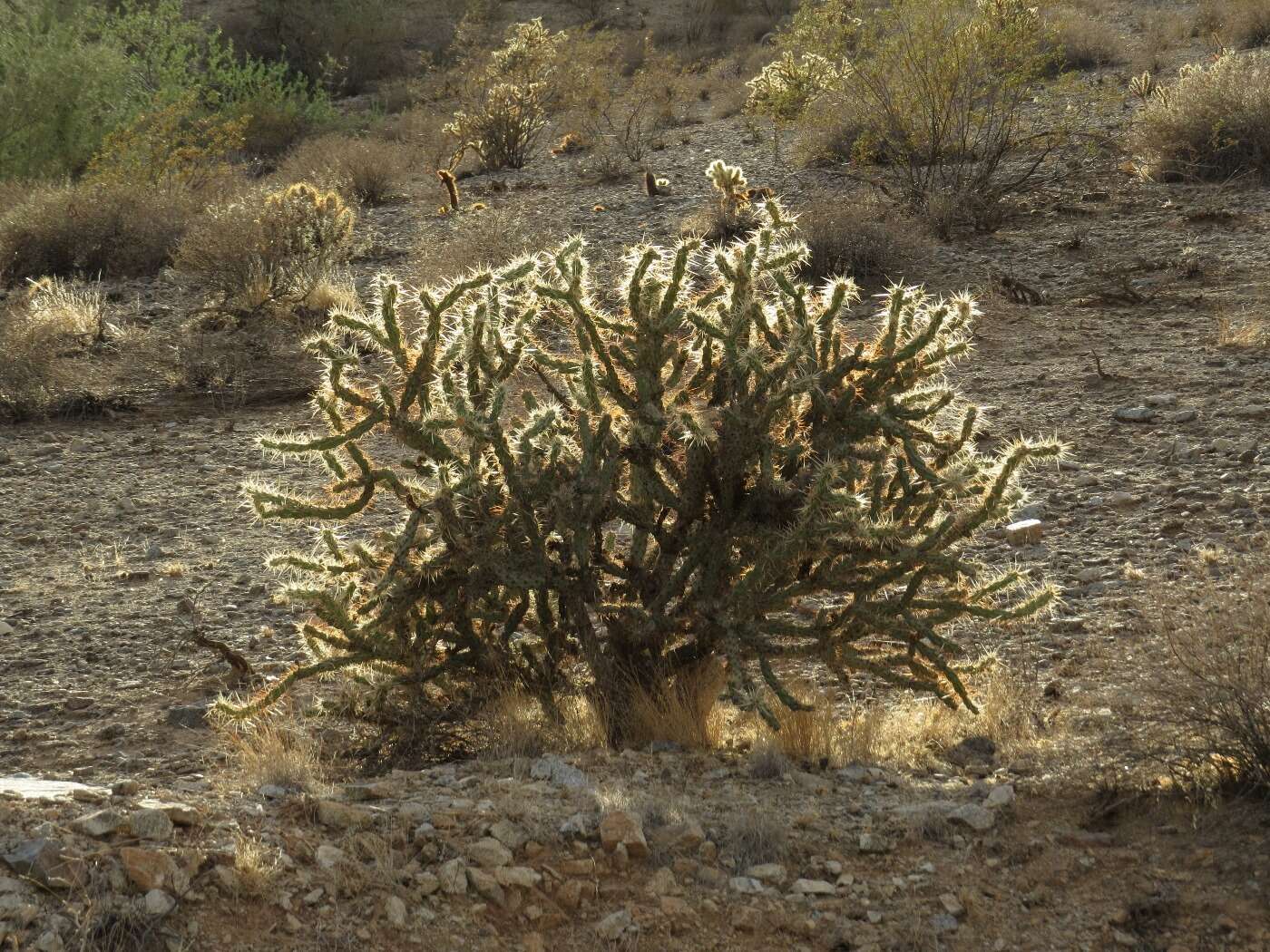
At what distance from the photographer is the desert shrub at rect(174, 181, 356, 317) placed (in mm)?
11391

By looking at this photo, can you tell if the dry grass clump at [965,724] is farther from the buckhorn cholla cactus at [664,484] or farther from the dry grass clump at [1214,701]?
the dry grass clump at [1214,701]

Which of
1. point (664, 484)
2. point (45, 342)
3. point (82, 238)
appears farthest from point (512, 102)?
point (664, 484)

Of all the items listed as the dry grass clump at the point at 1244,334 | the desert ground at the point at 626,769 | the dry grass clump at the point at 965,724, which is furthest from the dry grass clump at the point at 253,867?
the dry grass clump at the point at 1244,334

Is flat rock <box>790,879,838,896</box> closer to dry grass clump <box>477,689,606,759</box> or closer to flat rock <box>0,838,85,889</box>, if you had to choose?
dry grass clump <box>477,689,606,759</box>

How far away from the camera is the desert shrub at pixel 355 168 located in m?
15.7

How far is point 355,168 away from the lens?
15844 millimetres

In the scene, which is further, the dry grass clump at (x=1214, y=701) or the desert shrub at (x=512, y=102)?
the desert shrub at (x=512, y=102)

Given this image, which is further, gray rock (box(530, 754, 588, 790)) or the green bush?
the green bush

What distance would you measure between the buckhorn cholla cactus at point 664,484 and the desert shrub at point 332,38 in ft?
77.1

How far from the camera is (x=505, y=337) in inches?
182

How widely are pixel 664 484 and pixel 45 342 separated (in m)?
6.91

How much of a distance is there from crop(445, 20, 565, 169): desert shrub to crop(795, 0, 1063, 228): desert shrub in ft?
16.0

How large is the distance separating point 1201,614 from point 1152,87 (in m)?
12.2

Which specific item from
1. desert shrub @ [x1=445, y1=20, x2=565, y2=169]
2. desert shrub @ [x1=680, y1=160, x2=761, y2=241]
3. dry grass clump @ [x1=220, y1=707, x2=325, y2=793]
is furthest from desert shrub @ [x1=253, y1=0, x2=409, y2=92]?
dry grass clump @ [x1=220, y1=707, x2=325, y2=793]
